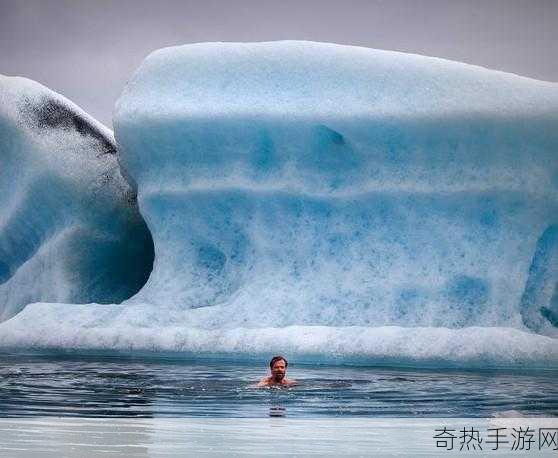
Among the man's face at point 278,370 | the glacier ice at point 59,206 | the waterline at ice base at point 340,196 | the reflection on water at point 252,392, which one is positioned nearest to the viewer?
the reflection on water at point 252,392

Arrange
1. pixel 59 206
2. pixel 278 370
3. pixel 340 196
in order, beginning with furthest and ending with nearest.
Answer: pixel 59 206
pixel 340 196
pixel 278 370

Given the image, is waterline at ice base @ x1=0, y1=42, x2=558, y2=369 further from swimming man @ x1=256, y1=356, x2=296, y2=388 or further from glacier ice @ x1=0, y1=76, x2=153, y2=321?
swimming man @ x1=256, y1=356, x2=296, y2=388

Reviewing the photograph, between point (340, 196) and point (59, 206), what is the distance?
362cm

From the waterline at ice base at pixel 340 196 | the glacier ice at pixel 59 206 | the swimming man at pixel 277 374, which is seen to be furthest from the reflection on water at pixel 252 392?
the glacier ice at pixel 59 206

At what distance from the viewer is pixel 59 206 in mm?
11891

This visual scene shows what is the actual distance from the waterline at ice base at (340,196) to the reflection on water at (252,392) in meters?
1.11

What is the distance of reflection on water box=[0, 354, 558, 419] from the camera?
489 cm

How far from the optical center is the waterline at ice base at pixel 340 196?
9.49m

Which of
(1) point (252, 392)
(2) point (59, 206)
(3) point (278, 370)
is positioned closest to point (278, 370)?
(3) point (278, 370)

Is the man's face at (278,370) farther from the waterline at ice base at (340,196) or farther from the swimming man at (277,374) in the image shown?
the waterline at ice base at (340,196)

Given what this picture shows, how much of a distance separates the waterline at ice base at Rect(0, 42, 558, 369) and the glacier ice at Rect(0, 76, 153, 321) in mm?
1517

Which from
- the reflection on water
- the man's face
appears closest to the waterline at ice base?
the reflection on water

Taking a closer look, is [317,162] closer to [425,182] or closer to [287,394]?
[425,182]

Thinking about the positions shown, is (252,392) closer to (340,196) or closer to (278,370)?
(278,370)
